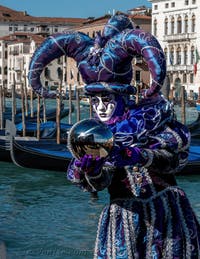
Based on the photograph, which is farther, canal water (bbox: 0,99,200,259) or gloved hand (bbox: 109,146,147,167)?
canal water (bbox: 0,99,200,259)

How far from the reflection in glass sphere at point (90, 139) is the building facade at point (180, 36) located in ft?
70.1

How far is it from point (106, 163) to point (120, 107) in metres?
0.15

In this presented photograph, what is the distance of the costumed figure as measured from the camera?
3.88ft

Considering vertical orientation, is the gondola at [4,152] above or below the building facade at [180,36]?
below

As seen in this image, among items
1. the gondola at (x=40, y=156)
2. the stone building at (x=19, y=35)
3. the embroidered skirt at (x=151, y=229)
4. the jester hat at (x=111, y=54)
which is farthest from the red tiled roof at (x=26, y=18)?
the embroidered skirt at (x=151, y=229)

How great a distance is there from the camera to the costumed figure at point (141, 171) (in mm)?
1183

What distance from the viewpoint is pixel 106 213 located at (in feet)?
4.06

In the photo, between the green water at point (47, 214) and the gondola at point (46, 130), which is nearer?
the green water at point (47, 214)

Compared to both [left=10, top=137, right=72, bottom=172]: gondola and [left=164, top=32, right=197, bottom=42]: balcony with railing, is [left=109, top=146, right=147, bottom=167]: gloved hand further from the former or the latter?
[left=164, top=32, right=197, bottom=42]: balcony with railing

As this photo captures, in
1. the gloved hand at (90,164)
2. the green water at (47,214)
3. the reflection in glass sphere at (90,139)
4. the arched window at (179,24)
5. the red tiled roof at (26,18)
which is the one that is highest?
the red tiled roof at (26,18)

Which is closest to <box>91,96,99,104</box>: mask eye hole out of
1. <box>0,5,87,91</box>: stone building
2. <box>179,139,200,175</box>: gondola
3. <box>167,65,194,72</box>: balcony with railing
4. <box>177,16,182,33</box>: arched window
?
<box>179,139,200,175</box>: gondola

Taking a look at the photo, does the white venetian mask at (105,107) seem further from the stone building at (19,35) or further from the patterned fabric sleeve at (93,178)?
the stone building at (19,35)

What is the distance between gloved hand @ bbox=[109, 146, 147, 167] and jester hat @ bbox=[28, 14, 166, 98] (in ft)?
0.52

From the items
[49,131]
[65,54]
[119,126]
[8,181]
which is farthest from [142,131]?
[49,131]
